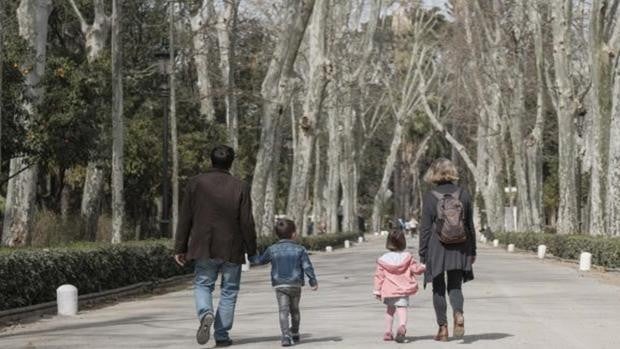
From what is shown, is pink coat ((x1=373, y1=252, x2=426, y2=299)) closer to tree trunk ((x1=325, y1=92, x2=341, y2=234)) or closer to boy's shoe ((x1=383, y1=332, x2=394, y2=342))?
boy's shoe ((x1=383, y1=332, x2=394, y2=342))

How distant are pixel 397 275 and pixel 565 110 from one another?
A: 2652 centimetres

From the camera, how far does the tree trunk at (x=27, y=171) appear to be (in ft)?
76.4

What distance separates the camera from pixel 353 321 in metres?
12.8

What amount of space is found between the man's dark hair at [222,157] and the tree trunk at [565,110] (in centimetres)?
2595

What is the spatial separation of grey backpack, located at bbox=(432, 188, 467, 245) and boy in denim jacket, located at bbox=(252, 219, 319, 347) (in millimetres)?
1193

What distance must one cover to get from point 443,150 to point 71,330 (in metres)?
85.7

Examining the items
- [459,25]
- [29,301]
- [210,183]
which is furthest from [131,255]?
[459,25]

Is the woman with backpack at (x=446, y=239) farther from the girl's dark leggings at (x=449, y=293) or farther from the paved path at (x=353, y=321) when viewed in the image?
the paved path at (x=353, y=321)

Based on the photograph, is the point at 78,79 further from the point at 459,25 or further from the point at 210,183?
the point at 459,25

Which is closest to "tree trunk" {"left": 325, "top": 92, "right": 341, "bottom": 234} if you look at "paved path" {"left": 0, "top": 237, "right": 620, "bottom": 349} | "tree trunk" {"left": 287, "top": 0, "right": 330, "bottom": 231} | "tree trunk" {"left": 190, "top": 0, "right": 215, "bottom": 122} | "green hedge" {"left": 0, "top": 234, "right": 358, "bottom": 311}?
"tree trunk" {"left": 190, "top": 0, "right": 215, "bottom": 122}

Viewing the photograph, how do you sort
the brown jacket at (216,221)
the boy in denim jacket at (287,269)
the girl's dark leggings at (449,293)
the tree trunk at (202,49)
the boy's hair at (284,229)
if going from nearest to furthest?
1. the brown jacket at (216,221)
2. the boy in denim jacket at (287,269)
3. the boy's hair at (284,229)
4. the girl's dark leggings at (449,293)
5. the tree trunk at (202,49)

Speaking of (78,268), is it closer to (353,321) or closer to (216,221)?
(353,321)

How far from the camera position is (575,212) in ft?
117

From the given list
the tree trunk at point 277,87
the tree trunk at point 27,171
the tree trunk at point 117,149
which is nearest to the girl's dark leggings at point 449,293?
the tree trunk at point 117,149
